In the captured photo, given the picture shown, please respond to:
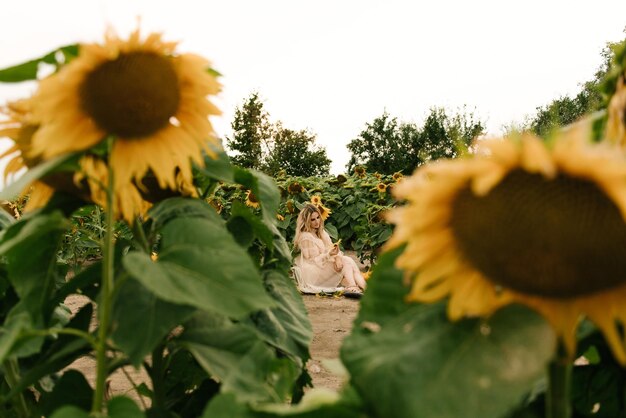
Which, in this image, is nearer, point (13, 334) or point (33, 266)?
point (13, 334)

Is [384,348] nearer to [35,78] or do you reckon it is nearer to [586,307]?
[586,307]

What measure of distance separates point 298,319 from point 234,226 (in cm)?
21

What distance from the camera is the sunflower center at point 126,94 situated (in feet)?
2.72

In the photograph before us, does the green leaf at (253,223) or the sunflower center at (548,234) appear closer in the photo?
the sunflower center at (548,234)

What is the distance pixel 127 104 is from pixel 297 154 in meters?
30.1

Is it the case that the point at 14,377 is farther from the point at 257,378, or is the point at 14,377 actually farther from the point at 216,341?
the point at 257,378

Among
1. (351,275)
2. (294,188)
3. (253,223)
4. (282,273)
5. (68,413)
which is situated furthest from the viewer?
(294,188)

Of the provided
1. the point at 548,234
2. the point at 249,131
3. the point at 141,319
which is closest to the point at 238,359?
the point at 141,319

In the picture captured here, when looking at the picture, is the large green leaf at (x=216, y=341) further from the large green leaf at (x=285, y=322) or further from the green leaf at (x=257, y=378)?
the large green leaf at (x=285, y=322)

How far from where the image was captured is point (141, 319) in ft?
2.46

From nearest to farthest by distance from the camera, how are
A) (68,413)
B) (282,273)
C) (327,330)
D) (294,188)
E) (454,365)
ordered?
(454,365) → (68,413) → (282,273) → (327,330) → (294,188)

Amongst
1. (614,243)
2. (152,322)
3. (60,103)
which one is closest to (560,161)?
(614,243)

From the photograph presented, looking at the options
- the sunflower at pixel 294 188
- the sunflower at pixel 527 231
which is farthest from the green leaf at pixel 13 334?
the sunflower at pixel 294 188

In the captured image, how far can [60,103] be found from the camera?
826 millimetres
